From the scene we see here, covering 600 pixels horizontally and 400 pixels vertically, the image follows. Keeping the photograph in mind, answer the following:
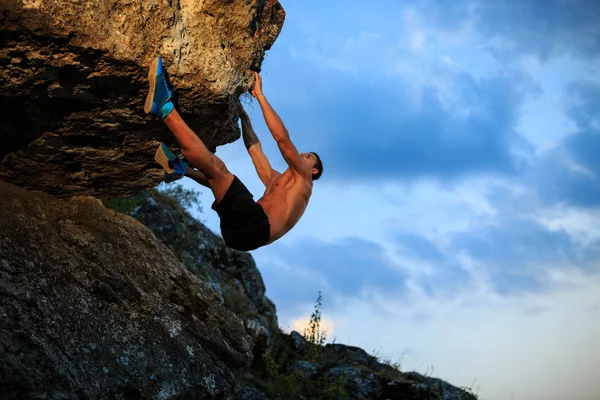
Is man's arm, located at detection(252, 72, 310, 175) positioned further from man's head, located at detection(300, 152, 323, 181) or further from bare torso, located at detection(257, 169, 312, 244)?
man's head, located at detection(300, 152, 323, 181)

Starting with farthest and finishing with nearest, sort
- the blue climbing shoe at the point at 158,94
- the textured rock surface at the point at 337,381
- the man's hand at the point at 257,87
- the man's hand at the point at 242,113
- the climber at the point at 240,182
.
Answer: the textured rock surface at the point at 337,381 < the man's hand at the point at 242,113 < the man's hand at the point at 257,87 < the climber at the point at 240,182 < the blue climbing shoe at the point at 158,94

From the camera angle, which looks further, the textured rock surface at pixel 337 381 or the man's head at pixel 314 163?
the textured rock surface at pixel 337 381

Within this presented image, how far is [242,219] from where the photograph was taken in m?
6.40

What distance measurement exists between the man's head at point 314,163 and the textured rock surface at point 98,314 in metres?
1.87

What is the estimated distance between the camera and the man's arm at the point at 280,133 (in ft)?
20.6

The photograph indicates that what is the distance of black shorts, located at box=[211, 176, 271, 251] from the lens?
20.5ft

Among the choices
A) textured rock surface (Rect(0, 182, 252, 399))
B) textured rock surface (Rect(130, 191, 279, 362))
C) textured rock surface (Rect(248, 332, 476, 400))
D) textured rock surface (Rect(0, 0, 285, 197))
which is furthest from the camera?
textured rock surface (Rect(130, 191, 279, 362))

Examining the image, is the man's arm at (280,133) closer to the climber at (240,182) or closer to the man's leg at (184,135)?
the climber at (240,182)

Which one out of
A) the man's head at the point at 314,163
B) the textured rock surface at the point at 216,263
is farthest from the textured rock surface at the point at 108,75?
the textured rock surface at the point at 216,263

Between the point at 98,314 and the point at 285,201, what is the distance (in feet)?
7.12

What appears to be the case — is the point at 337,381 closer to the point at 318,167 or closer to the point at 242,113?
the point at 318,167

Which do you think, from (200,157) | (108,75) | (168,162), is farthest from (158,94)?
(168,162)

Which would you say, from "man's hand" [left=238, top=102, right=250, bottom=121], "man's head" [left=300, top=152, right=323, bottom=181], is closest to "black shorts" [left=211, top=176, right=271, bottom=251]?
"man's hand" [left=238, top=102, right=250, bottom=121]

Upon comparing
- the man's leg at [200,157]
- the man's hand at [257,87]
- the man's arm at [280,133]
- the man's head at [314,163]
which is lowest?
the man's leg at [200,157]
